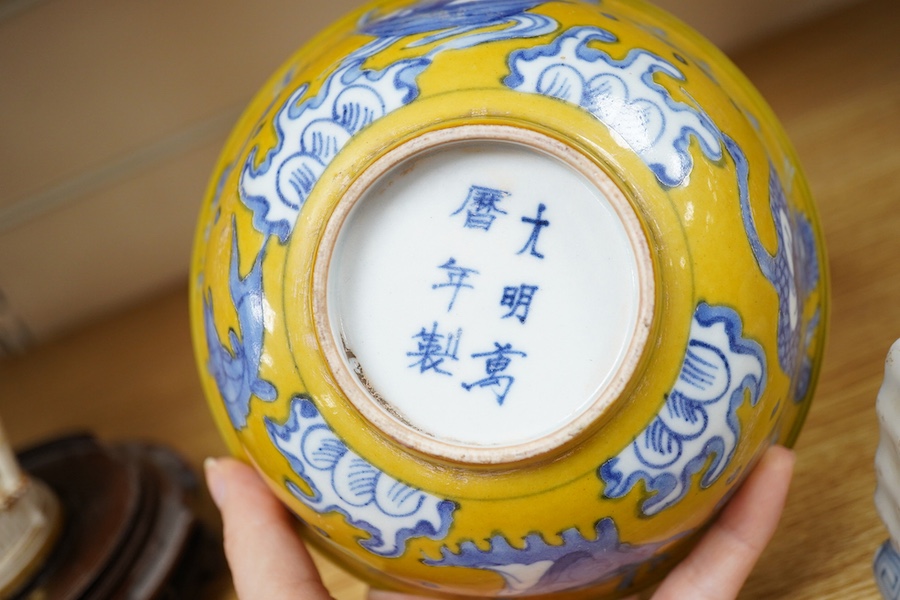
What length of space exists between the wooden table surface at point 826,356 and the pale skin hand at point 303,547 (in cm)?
11

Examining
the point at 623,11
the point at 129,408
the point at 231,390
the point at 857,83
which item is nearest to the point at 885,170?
the point at 857,83

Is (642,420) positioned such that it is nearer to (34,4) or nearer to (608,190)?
(608,190)

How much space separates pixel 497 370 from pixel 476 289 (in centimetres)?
6

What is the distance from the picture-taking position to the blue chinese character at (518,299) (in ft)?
A: 1.92

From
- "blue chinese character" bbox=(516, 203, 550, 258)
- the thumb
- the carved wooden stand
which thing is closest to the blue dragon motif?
"blue chinese character" bbox=(516, 203, 550, 258)

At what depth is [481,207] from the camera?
1.96ft

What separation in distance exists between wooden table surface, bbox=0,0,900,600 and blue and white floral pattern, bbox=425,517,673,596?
21 centimetres

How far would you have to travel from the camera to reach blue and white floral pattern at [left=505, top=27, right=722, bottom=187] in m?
0.57

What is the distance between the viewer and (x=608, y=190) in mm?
550

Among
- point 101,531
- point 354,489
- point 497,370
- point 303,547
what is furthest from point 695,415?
point 101,531

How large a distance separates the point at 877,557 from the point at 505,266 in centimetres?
40

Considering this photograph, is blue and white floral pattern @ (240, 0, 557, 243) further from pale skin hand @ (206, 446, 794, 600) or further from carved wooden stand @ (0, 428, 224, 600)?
carved wooden stand @ (0, 428, 224, 600)

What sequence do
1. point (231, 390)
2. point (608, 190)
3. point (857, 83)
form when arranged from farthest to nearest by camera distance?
1. point (857, 83)
2. point (231, 390)
3. point (608, 190)

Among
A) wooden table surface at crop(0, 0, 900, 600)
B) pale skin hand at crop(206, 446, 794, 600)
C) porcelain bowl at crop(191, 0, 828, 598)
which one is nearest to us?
porcelain bowl at crop(191, 0, 828, 598)
